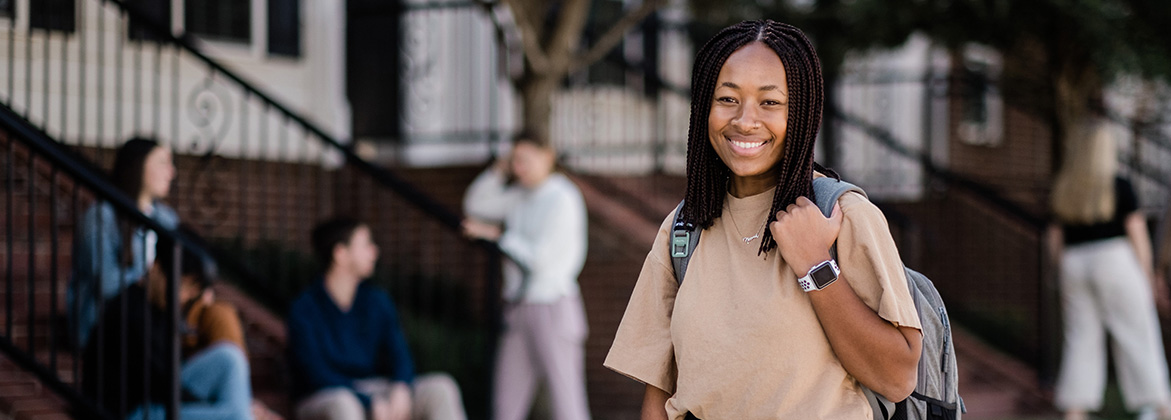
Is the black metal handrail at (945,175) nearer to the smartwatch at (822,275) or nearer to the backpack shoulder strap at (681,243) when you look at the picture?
the backpack shoulder strap at (681,243)

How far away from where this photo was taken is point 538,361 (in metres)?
6.54

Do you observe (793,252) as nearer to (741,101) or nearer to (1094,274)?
(741,101)

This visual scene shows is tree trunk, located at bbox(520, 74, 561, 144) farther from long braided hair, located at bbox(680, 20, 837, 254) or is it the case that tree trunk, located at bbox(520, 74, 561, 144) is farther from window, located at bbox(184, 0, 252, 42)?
long braided hair, located at bbox(680, 20, 837, 254)

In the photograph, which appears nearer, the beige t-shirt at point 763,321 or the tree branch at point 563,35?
the beige t-shirt at point 763,321

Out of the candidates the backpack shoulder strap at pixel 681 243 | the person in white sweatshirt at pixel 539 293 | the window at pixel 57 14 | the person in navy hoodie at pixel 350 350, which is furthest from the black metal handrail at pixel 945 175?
the backpack shoulder strap at pixel 681 243

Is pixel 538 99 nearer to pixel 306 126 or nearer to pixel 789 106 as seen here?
pixel 306 126

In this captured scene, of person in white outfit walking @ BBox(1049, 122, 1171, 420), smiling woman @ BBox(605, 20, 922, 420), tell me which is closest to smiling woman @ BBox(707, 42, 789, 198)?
smiling woman @ BBox(605, 20, 922, 420)

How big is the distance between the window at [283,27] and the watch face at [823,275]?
8.23 meters

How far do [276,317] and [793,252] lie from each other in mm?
5852

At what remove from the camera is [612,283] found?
8.46m

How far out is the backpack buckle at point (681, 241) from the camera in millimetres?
2275

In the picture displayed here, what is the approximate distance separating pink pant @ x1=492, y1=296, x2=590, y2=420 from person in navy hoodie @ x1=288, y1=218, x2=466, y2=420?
0.51m

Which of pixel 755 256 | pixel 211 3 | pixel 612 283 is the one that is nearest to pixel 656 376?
pixel 755 256

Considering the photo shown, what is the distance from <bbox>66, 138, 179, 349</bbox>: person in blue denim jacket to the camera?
4.85m
